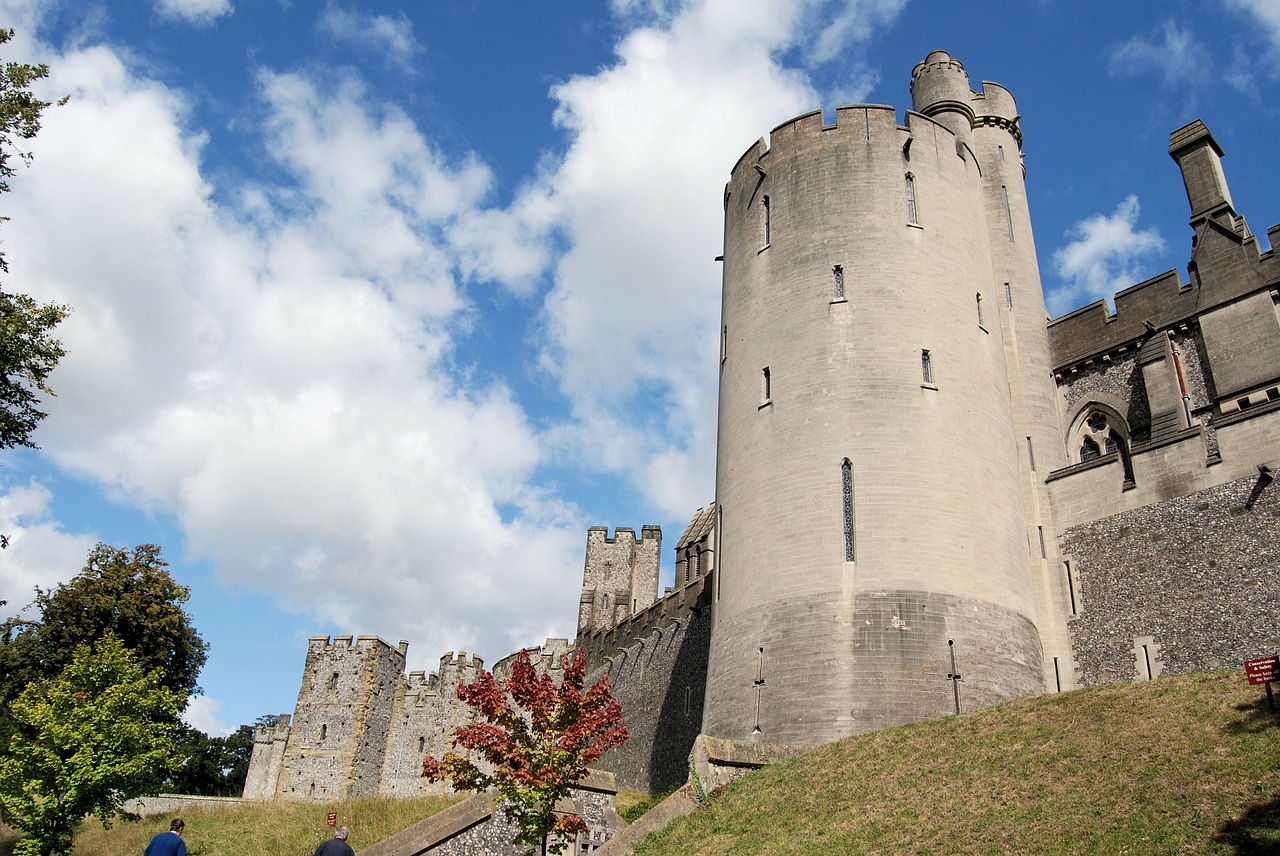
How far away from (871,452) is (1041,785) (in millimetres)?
9662

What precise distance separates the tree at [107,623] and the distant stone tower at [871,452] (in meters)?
21.5

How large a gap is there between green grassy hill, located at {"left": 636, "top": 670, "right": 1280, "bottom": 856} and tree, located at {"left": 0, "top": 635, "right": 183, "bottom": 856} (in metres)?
12.8

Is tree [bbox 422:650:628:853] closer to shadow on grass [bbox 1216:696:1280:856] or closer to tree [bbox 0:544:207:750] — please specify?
shadow on grass [bbox 1216:696:1280:856]

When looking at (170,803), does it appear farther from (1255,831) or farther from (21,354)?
(1255,831)

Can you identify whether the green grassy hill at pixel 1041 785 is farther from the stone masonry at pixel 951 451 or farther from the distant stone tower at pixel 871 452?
the distant stone tower at pixel 871 452

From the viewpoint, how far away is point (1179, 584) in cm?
2075

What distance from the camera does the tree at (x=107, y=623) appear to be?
32.3m

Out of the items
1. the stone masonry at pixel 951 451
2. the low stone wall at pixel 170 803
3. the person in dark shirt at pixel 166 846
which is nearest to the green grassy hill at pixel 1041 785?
the stone masonry at pixel 951 451

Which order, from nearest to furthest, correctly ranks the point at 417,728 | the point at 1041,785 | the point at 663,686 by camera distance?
the point at 1041,785 < the point at 663,686 < the point at 417,728

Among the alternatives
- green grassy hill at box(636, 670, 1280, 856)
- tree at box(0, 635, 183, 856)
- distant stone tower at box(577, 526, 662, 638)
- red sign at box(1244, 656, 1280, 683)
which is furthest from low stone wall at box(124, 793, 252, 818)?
red sign at box(1244, 656, 1280, 683)

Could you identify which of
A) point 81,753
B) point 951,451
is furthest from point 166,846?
point 951,451

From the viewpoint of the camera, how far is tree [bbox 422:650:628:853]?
13492 mm

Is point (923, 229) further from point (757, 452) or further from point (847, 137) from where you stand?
point (757, 452)

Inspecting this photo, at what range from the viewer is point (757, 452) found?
2236 cm
